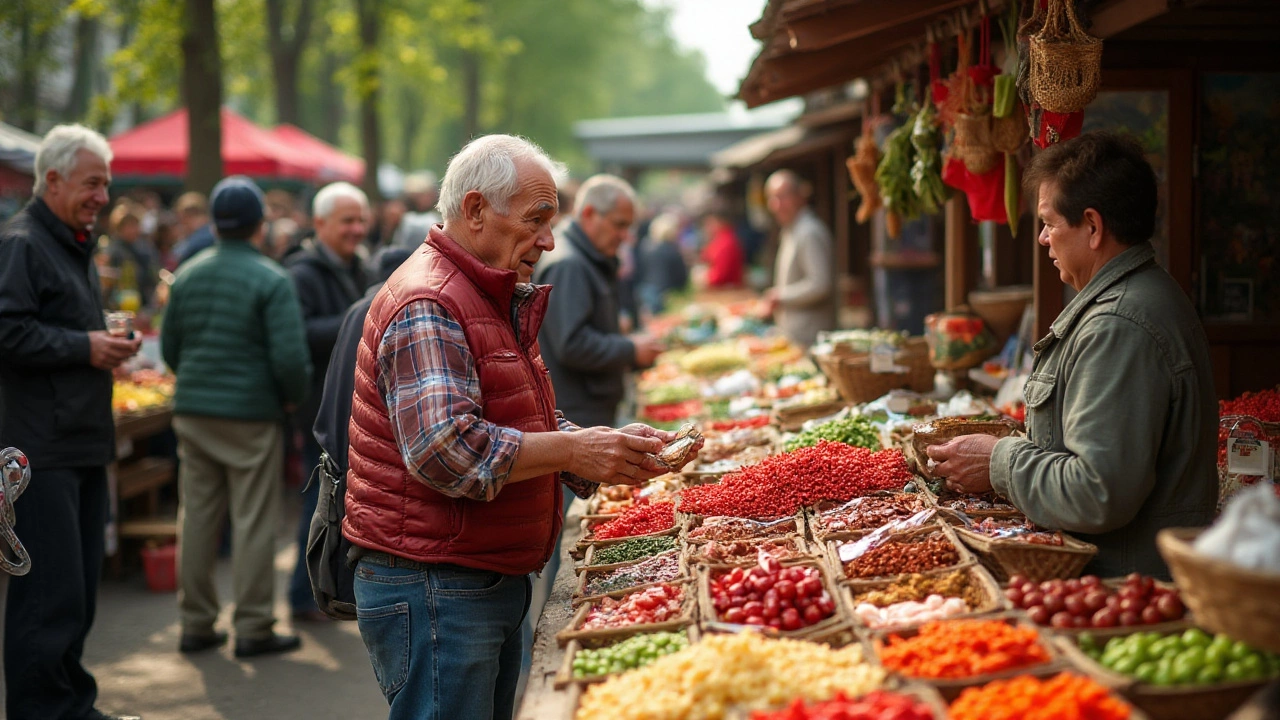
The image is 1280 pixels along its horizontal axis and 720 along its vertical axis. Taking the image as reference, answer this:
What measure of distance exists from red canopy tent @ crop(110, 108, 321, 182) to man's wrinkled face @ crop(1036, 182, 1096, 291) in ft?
42.4

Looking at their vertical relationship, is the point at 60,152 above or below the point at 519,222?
above

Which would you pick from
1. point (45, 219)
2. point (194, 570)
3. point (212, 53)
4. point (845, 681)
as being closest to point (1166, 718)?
point (845, 681)

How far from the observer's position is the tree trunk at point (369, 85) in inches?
669

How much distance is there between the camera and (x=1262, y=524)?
2.13 meters

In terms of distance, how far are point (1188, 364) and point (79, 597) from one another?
4276 millimetres

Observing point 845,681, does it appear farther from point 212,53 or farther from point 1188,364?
point 212,53

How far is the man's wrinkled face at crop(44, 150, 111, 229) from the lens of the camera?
16.3ft

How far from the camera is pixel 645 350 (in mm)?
6000

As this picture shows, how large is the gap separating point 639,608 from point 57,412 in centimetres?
291

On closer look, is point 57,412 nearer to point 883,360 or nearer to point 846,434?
point 846,434

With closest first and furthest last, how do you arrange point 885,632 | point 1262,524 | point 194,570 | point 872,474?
point 1262,524 → point 885,632 → point 872,474 → point 194,570

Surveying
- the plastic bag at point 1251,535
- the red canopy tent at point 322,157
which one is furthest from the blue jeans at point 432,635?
the red canopy tent at point 322,157

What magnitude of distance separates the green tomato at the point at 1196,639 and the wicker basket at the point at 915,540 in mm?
738

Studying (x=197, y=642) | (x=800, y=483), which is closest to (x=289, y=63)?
(x=197, y=642)
